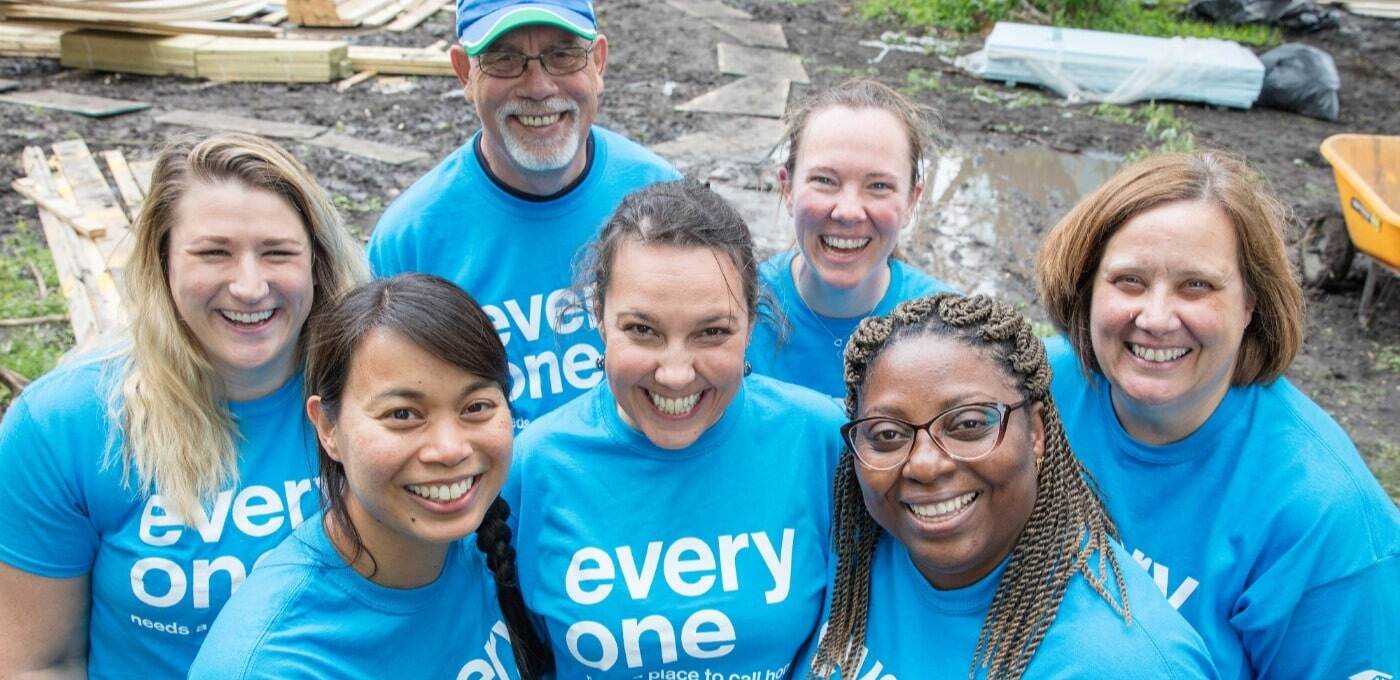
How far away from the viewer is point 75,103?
34.8ft

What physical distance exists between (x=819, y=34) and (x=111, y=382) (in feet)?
40.8

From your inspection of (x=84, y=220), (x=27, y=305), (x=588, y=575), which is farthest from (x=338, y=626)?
(x=84, y=220)

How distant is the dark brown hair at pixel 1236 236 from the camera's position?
3.03 m

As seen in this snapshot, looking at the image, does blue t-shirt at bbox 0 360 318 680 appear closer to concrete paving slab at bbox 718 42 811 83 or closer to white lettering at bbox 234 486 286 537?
white lettering at bbox 234 486 286 537

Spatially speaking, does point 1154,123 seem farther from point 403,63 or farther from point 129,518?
point 129,518

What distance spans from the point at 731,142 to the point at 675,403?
7.69 meters

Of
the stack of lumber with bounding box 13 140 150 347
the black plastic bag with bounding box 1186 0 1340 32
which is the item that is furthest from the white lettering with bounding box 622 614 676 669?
the black plastic bag with bounding box 1186 0 1340 32

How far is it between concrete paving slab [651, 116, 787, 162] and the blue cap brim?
5880 millimetres

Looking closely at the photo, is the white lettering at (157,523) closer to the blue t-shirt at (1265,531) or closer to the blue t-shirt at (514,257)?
the blue t-shirt at (514,257)

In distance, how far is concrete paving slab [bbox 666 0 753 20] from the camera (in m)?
15.0

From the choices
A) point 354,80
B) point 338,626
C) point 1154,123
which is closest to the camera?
point 338,626

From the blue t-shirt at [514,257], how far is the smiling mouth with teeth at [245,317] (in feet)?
2.96

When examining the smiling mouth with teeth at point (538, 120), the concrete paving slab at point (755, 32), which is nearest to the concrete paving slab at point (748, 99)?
the concrete paving slab at point (755, 32)

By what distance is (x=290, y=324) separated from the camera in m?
3.23
